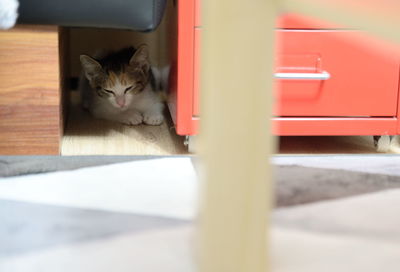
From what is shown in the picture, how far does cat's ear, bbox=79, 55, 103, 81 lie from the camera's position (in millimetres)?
2160

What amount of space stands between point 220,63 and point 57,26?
1123 millimetres

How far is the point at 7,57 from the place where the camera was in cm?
168

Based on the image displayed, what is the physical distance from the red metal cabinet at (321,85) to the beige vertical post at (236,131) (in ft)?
3.48

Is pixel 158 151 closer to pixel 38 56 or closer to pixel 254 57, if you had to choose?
pixel 38 56

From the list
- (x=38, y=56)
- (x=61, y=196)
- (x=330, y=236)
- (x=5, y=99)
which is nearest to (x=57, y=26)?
(x=38, y=56)

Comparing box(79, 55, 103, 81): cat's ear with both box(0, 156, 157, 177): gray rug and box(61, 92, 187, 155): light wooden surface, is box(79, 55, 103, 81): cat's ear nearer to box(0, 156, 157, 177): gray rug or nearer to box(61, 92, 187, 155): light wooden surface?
box(61, 92, 187, 155): light wooden surface

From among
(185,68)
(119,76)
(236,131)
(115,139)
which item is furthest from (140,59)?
(236,131)

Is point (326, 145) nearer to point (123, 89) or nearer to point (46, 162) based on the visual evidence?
point (123, 89)

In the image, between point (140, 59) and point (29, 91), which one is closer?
point (29, 91)

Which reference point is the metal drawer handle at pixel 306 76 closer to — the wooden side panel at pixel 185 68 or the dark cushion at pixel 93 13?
the wooden side panel at pixel 185 68

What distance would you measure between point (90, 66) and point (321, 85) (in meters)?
0.79

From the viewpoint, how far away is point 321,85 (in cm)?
181

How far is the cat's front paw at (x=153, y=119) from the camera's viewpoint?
7.15 ft

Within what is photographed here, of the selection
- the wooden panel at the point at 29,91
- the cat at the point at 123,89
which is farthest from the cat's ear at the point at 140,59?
the wooden panel at the point at 29,91
